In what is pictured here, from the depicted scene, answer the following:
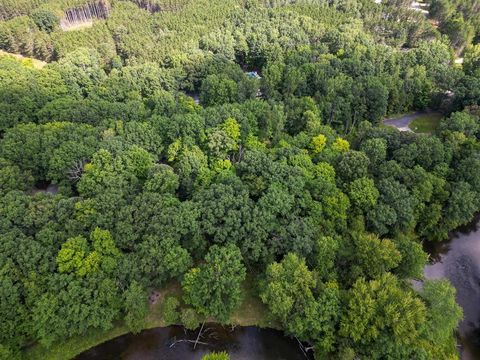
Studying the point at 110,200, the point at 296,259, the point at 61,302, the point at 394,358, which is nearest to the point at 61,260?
the point at 61,302

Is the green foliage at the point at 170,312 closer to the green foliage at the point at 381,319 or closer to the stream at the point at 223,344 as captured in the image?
the stream at the point at 223,344

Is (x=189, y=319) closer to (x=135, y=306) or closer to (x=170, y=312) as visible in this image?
(x=170, y=312)

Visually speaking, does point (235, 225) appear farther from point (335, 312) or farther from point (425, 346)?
point (425, 346)

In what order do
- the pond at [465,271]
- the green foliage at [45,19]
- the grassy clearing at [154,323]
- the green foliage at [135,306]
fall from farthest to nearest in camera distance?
the green foliage at [45,19] < the pond at [465,271] < the grassy clearing at [154,323] < the green foliage at [135,306]

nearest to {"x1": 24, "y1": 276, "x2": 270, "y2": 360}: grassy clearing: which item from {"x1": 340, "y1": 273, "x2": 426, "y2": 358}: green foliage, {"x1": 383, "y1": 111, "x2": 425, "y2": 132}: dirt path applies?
{"x1": 340, "y1": 273, "x2": 426, "y2": 358}: green foliage

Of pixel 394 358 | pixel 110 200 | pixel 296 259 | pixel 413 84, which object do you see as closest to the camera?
pixel 394 358

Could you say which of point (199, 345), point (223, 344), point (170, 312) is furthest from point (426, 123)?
point (170, 312)

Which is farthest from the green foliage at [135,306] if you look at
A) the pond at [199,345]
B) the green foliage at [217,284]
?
the green foliage at [217,284]
